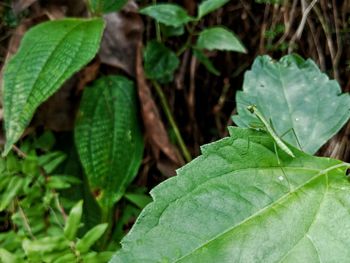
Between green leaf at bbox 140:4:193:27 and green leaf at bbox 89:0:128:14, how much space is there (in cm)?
6

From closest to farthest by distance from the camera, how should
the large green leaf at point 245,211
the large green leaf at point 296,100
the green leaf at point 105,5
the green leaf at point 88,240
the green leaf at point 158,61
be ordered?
the large green leaf at point 245,211 < the large green leaf at point 296,100 < the green leaf at point 88,240 < the green leaf at point 105,5 < the green leaf at point 158,61

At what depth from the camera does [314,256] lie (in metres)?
0.83

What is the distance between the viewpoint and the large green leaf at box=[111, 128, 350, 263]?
32.5 inches

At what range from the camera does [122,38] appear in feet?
5.00

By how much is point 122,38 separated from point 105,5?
0.18 meters

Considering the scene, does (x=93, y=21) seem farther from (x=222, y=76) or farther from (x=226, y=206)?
(x=226, y=206)

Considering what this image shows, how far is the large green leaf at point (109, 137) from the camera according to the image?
1354 millimetres

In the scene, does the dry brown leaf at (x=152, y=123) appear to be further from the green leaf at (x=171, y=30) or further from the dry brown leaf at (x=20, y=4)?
the dry brown leaf at (x=20, y=4)

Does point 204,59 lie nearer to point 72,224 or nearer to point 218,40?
point 218,40

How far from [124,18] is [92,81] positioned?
0.21 metres

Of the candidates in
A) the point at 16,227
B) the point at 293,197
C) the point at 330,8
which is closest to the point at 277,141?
the point at 293,197

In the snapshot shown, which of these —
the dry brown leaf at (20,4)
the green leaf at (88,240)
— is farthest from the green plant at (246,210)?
the dry brown leaf at (20,4)

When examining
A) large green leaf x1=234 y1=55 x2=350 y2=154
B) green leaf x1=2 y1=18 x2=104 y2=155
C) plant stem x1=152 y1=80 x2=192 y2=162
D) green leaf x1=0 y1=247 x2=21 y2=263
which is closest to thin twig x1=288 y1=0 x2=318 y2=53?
large green leaf x1=234 y1=55 x2=350 y2=154

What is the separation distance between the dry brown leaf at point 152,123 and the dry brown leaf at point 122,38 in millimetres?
39
